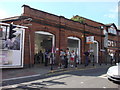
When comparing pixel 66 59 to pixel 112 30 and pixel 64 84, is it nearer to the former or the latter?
pixel 64 84

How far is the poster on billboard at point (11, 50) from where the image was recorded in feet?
38.9

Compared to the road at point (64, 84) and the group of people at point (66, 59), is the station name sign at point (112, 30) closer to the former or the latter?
the group of people at point (66, 59)

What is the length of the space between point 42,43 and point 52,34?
3.78m

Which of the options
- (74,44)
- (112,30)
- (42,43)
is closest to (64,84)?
(42,43)

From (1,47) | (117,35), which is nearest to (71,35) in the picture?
(1,47)

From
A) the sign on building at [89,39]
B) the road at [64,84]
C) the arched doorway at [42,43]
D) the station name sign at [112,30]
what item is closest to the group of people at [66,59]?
the arched doorway at [42,43]

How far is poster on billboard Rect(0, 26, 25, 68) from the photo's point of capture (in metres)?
11.9

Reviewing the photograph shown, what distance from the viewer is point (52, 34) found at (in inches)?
646

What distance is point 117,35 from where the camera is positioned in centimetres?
3159

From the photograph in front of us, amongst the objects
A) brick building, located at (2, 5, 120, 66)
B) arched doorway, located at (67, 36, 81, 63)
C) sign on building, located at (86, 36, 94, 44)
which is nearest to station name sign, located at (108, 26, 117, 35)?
brick building, located at (2, 5, 120, 66)

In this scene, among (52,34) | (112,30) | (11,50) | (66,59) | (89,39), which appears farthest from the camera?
(112,30)

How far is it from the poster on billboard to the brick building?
54cm

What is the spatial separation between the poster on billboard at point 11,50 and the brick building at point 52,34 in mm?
540

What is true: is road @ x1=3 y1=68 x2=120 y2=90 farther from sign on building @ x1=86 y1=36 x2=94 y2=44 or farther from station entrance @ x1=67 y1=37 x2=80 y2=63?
sign on building @ x1=86 y1=36 x2=94 y2=44
